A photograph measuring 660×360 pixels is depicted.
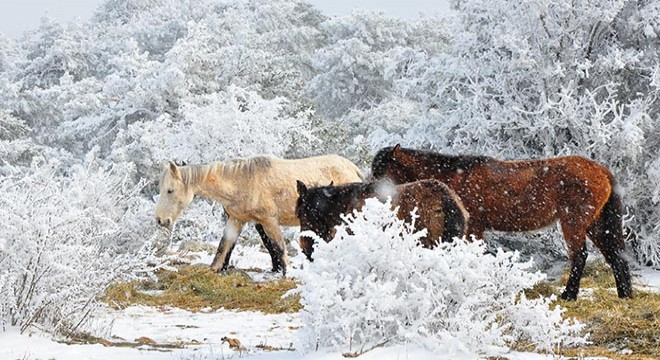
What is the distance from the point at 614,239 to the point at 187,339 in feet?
14.4

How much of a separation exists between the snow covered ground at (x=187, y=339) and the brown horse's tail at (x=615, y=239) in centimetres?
326

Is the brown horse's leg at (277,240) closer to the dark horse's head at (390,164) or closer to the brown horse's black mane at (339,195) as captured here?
the dark horse's head at (390,164)

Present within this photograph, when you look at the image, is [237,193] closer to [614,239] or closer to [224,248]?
[224,248]

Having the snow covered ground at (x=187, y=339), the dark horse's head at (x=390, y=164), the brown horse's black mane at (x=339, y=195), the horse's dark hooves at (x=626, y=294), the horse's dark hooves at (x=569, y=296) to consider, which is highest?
the dark horse's head at (x=390, y=164)

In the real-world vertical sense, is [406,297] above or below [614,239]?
below

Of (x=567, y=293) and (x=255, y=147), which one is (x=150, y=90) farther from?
(x=567, y=293)

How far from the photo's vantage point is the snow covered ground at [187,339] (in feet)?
14.5

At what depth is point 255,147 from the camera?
18.0 metres

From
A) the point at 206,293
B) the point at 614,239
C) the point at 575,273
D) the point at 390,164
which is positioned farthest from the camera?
the point at 206,293

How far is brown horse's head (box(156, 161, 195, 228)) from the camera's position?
31.9ft

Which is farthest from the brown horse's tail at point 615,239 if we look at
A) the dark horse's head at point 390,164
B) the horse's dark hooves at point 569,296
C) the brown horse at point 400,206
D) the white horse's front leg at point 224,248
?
the white horse's front leg at point 224,248

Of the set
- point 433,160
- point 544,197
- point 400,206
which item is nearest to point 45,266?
point 400,206

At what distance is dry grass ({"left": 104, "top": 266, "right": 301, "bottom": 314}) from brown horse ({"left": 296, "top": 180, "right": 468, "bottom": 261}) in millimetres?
942

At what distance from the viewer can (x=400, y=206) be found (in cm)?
620
